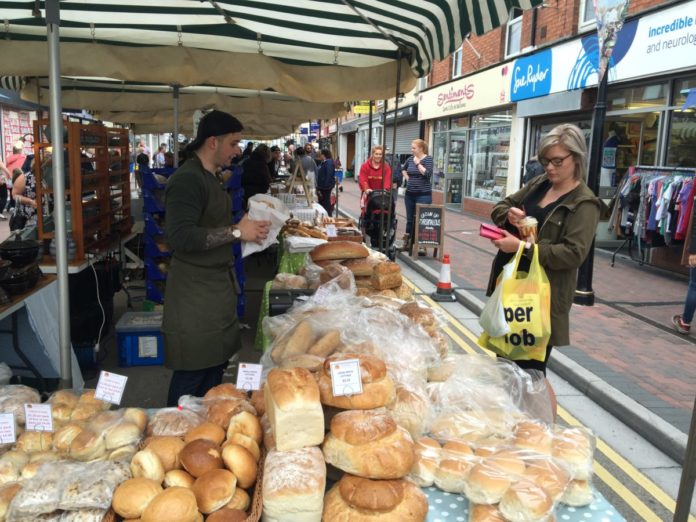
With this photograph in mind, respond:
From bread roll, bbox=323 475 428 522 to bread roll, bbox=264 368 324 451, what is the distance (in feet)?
0.62

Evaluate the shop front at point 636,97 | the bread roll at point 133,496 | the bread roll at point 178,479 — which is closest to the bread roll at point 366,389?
the bread roll at point 178,479

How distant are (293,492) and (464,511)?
59cm

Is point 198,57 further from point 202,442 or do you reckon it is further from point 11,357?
point 202,442

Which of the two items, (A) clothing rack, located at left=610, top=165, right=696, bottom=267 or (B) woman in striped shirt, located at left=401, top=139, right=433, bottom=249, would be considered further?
(B) woman in striped shirt, located at left=401, top=139, right=433, bottom=249

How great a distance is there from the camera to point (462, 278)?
29.2ft

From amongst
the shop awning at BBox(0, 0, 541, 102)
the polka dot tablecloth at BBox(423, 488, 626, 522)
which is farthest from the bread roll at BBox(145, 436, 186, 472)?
the shop awning at BBox(0, 0, 541, 102)

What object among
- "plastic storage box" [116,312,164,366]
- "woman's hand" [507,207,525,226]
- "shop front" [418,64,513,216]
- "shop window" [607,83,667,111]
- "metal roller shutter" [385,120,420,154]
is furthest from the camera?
"metal roller shutter" [385,120,420,154]

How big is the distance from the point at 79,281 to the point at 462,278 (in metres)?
5.73

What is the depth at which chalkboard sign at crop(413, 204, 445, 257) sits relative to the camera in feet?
32.8

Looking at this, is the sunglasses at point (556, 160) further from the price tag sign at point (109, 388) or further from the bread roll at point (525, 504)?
the price tag sign at point (109, 388)

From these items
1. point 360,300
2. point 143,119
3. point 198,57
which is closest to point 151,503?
point 360,300

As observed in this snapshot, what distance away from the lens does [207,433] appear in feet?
6.25

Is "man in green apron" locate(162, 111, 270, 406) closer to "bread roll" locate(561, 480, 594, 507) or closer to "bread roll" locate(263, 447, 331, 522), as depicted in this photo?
"bread roll" locate(263, 447, 331, 522)

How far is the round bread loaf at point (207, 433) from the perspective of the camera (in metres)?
1.89
